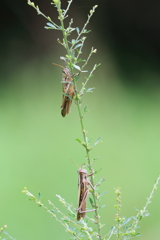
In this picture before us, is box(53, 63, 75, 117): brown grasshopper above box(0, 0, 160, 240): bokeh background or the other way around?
the other way around

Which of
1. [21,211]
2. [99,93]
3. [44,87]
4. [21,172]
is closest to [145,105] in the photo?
[99,93]

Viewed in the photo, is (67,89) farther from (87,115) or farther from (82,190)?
(87,115)

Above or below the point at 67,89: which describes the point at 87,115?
above

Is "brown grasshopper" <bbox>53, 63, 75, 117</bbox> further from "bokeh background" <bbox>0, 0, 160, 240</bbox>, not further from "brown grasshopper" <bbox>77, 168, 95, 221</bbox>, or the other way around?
"bokeh background" <bbox>0, 0, 160, 240</bbox>

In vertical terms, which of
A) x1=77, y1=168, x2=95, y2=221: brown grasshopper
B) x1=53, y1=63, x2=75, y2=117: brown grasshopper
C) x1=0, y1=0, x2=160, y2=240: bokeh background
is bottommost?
x1=77, y1=168, x2=95, y2=221: brown grasshopper

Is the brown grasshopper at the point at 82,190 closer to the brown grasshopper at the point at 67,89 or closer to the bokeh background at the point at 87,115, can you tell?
the brown grasshopper at the point at 67,89

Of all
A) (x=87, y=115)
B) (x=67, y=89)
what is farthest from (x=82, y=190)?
(x=87, y=115)

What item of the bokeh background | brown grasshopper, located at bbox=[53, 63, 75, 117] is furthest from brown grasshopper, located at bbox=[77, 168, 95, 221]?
the bokeh background

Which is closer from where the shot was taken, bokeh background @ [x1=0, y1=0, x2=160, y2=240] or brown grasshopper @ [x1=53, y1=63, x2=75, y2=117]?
brown grasshopper @ [x1=53, y1=63, x2=75, y2=117]
